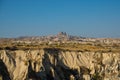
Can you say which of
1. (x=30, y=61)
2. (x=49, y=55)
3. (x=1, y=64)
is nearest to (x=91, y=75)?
(x=49, y=55)

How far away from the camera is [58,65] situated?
45.8 m

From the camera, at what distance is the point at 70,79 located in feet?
141

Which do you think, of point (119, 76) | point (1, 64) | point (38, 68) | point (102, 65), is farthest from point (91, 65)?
point (1, 64)

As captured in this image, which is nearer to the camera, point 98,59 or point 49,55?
point 49,55

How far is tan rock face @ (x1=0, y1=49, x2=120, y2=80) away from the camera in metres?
39.5

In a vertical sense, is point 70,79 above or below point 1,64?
below

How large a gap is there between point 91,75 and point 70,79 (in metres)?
4.54

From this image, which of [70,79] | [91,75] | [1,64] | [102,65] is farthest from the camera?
[102,65]

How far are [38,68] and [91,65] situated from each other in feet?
36.3

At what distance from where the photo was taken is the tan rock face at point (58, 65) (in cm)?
3950

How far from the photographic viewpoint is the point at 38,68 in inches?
1612

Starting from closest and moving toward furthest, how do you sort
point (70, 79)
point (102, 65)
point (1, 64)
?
point (1, 64)
point (70, 79)
point (102, 65)

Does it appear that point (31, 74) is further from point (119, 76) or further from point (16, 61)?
point (119, 76)

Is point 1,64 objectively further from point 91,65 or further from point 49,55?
point 91,65
